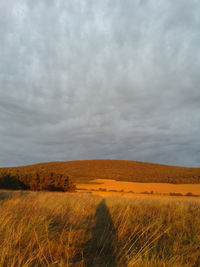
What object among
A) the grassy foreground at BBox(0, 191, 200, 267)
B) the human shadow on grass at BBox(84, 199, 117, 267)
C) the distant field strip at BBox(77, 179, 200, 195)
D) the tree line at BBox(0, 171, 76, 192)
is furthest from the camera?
the distant field strip at BBox(77, 179, 200, 195)

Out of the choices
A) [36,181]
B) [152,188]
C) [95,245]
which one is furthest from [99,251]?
[152,188]

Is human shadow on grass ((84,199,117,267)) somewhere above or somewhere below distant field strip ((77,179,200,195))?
above

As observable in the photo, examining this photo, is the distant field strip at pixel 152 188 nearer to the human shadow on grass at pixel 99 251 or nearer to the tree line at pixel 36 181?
the tree line at pixel 36 181

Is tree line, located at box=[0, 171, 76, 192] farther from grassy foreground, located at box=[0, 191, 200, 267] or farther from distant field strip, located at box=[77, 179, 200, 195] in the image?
grassy foreground, located at box=[0, 191, 200, 267]

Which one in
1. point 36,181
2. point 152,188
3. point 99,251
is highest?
point 99,251

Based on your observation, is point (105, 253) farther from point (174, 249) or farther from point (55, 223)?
point (55, 223)

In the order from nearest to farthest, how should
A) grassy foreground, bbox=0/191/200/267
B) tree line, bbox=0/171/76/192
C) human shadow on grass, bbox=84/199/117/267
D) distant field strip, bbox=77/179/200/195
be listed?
grassy foreground, bbox=0/191/200/267, human shadow on grass, bbox=84/199/117/267, tree line, bbox=0/171/76/192, distant field strip, bbox=77/179/200/195

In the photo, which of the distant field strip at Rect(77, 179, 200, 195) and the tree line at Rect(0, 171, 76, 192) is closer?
the tree line at Rect(0, 171, 76, 192)

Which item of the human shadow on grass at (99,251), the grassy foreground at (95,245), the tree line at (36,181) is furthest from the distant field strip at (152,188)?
the human shadow on grass at (99,251)

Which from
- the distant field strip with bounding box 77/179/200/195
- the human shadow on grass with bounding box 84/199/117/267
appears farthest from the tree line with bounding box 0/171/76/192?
the human shadow on grass with bounding box 84/199/117/267

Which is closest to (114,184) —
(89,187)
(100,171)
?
(89,187)

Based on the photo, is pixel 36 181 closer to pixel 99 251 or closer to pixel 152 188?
pixel 152 188

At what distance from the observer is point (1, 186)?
632 inches

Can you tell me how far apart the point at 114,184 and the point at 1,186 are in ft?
47.5
